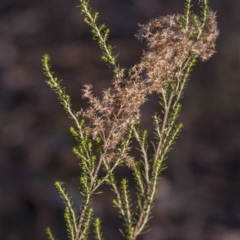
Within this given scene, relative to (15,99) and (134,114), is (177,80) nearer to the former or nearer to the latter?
(134,114)

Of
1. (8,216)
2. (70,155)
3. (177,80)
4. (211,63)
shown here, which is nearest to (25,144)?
(70,155)

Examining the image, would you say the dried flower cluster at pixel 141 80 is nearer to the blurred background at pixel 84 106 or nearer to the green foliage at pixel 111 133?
the green foliage at pixel 111 133

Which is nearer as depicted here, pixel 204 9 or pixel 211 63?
pixel 204 9

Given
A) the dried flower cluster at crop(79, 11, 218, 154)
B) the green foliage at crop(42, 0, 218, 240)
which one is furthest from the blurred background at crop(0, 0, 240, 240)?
the dried flower cluster at crop(79, 11, 218, 154)

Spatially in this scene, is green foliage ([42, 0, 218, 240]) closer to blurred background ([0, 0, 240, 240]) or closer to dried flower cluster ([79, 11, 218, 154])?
dried flower cluster ([79, 11, 218, 154])

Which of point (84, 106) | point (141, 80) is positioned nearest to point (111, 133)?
point (141, 80)
